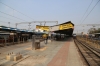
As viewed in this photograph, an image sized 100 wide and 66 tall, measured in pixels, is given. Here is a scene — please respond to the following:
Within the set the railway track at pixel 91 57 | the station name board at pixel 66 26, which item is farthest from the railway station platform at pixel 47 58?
the station name board at pixel 66 26

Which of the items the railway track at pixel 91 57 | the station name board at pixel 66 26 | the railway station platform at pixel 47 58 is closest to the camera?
the railway station platform at pixel 47 58

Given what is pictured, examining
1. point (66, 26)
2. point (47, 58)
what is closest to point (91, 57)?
point (47, 58)

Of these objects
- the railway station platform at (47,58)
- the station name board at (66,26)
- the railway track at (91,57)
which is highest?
the station name board at (66,26)

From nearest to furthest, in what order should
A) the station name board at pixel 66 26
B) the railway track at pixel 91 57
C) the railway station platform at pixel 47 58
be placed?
the railway station platform at pixel 47 58 < the railway track at pixel 91 57 < the station name board at pixel 66 26

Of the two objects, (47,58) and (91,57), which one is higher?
(47,58)

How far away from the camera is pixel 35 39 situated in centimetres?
1827

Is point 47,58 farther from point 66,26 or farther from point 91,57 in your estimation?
point 66,26

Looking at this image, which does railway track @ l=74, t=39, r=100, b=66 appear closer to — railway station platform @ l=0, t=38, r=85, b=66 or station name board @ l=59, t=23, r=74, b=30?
railway station platform @ l=0, t=38, r=85, b=66

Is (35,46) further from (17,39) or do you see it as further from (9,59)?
(17,39)

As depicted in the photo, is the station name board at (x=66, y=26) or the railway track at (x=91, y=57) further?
the station name board at (x=66, y=26)

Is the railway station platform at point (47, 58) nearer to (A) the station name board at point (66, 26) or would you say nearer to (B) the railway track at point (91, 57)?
(B) the railway track at point (91, 57)

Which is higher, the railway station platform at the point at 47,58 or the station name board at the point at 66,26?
the station name board at the point at 66,26

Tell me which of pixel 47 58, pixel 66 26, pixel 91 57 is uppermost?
pixel 66 26

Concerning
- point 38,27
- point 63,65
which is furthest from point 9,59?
point 38,27
